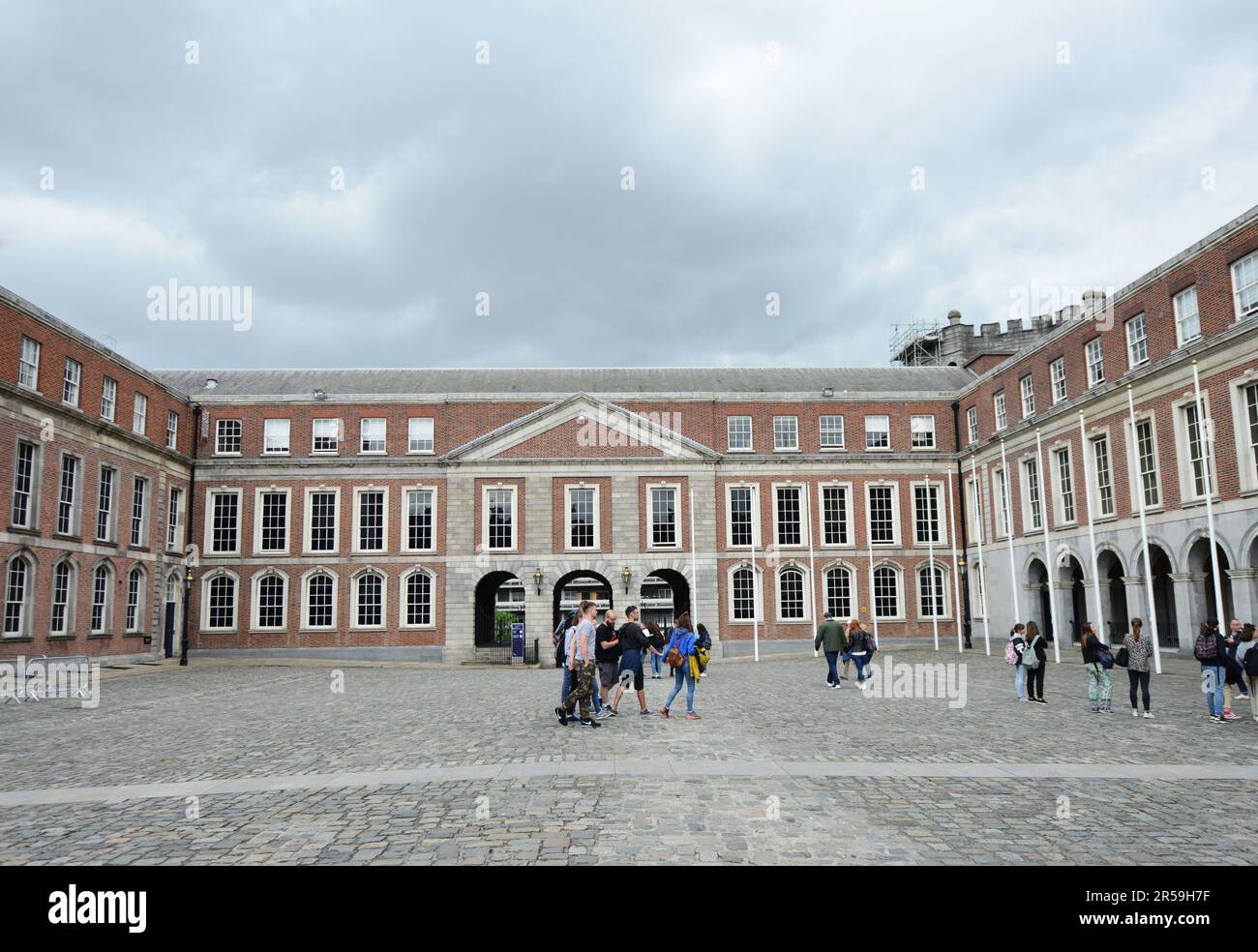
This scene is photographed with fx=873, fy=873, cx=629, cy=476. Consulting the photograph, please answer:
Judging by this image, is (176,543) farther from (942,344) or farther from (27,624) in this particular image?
(942,344)

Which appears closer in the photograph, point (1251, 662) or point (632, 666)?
point (1251, 662)

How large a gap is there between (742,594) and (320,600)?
20.0 meters

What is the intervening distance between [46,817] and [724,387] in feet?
130

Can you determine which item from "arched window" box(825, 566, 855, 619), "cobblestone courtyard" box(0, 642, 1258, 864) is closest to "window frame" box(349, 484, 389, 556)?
"arched window" box(825, 566, 855, 619)

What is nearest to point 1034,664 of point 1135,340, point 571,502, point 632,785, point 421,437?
point 632,785

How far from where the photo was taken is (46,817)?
8.58 m

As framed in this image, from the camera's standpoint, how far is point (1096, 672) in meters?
16.5

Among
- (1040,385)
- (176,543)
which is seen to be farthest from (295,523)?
(1040,385)

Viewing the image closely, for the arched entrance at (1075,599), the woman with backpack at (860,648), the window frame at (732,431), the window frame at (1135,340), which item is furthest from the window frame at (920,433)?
the woman with backpack at (860,648)

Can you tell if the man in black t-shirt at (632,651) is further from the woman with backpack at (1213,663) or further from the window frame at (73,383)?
the window frame at (73,383)

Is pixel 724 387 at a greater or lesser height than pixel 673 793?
greater

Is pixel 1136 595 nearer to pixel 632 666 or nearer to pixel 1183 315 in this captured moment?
pixel 1183 315

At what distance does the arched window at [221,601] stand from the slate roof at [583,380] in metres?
9.33
